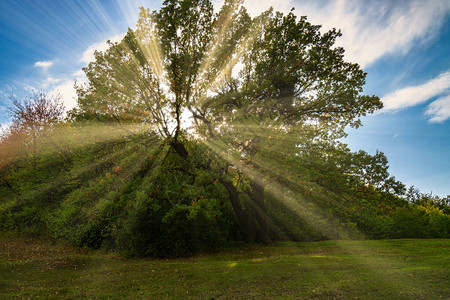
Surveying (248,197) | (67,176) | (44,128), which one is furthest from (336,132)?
(44,128)

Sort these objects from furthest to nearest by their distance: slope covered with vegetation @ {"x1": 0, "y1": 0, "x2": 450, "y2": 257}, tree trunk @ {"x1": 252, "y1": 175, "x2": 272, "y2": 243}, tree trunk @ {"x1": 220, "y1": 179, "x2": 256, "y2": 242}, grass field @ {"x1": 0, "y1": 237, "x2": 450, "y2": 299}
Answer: tree trunk @ {"x1": 252, "y1": 175, "x2": 272, "y2": 243}, tree trunk @ {"x1": 220, "y1": 179, "x2": 256, "y2": 242}, slope covered with vegetation @ {"x1": 0, "y1": 0, "x2": 450, "y2": 257}, grass field @ {"x1": 0, "y1": 237, "x2": 450, "y2": 299}

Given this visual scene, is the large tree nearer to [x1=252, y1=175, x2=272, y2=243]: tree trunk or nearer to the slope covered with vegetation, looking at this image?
the slope covered with vegetation

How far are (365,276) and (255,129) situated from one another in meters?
7.70

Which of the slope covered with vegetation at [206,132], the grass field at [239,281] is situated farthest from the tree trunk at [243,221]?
the grass field at [239,281]

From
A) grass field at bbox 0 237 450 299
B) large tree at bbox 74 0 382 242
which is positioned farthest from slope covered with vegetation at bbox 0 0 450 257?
grass field at bbox 0 237 450 299

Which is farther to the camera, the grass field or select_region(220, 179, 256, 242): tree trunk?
select_region(220, 179, 256, 242): tree trunk

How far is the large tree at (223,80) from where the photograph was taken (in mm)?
13750

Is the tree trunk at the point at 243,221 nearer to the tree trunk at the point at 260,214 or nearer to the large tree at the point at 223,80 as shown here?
the tree trunk at the point at 260,214

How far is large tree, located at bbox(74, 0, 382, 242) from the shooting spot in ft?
45.1

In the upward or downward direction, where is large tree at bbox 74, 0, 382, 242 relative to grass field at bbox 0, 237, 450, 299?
upward

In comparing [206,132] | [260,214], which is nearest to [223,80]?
[206,132]

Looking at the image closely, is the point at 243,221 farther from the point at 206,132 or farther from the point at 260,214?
the point at 206,132

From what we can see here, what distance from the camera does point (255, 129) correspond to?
481 inches

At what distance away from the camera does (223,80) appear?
16.9 m
